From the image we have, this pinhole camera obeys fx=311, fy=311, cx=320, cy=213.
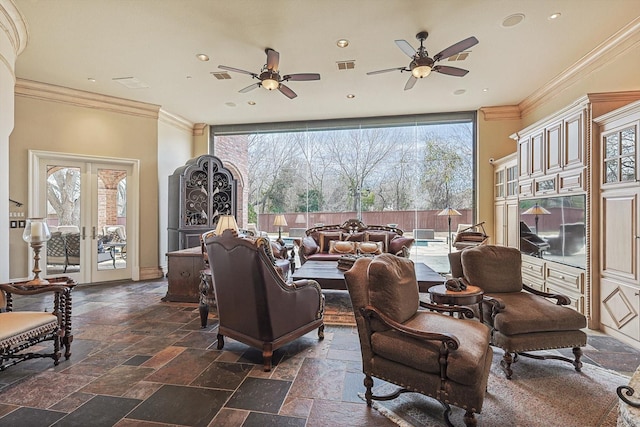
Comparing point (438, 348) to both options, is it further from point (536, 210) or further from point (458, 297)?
point (536, 210)

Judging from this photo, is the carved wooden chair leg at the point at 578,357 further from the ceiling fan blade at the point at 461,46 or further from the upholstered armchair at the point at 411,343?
the ceiling fan blade at the point at 461,46

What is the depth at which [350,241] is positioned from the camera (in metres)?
6.21

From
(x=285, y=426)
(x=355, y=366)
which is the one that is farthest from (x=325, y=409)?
(x=355, y=366)

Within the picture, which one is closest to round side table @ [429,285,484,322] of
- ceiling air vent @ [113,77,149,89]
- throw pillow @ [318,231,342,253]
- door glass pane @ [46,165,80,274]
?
throw pillow @ [318,231,342,253]

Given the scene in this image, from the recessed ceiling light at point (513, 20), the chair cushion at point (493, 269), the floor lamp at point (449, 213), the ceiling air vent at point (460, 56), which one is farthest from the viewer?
the floor lamp at point (449, 213)

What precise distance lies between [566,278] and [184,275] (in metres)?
4.97

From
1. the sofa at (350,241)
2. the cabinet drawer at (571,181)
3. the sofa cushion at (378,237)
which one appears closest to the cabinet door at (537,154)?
the cabinet drawer at (571,181)

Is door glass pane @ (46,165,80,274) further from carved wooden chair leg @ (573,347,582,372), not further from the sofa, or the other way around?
carved wooden chair leg @ (573,347,582,372)

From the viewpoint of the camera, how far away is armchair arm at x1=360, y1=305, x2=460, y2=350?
68.7 inches

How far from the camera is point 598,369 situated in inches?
102

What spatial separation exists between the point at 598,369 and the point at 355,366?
201cm

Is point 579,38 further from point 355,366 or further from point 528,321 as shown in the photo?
point 355,366

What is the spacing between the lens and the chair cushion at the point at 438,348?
1.72 metres

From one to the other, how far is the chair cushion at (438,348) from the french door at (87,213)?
558 cm
